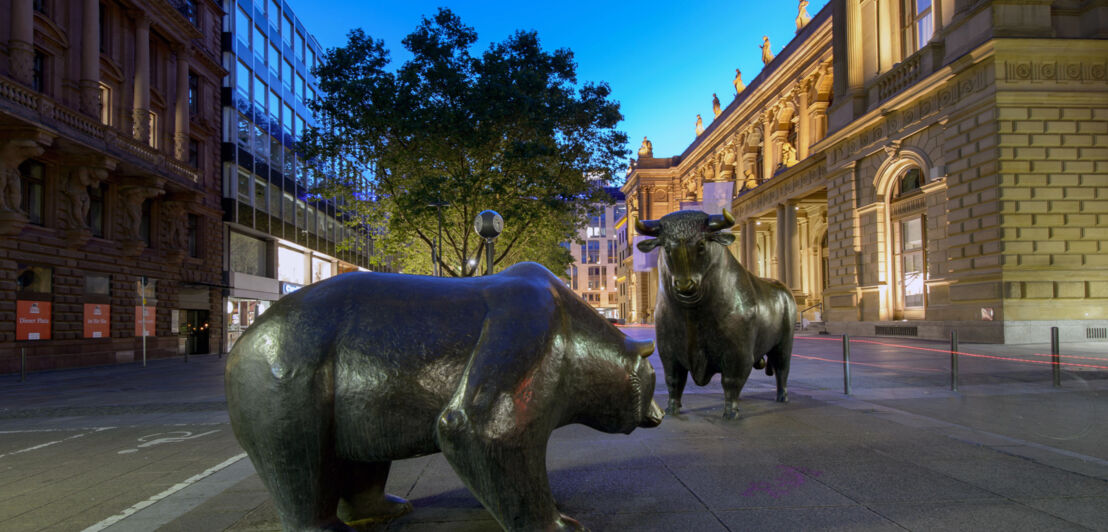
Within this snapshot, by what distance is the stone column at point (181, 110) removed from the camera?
88.0 ft

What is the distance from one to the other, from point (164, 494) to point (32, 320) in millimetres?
20481

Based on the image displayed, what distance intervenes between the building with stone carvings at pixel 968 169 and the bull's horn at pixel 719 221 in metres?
16.8

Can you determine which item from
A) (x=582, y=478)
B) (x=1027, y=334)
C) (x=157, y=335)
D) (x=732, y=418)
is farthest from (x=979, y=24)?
(x=157, y=335)

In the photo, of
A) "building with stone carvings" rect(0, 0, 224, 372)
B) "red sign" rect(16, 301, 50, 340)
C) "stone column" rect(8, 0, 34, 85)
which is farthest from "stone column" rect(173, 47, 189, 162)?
"red sign" rect(16, 301, 50, 340)

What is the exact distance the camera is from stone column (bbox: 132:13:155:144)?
24.2m

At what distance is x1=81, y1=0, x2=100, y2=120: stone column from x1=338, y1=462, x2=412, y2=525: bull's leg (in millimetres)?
25169

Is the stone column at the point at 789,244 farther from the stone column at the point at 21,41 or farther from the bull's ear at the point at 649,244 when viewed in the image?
the stone column at the point at 21,41

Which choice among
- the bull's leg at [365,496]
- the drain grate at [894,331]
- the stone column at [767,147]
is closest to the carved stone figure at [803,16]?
the stone column at [767,147]

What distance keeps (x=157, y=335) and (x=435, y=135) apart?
16.8 meters

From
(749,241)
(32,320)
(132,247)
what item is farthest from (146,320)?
(749,241)

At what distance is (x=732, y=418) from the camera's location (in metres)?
5.80

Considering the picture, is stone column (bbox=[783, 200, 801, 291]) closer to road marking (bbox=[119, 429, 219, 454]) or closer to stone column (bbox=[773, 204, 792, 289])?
stone column (bbox=[773, 204, 792, 289])

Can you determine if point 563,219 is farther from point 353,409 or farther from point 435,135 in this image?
point 353,409

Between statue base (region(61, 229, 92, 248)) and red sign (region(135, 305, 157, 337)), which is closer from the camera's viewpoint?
statue base (region(61, 229, 92, 248))
